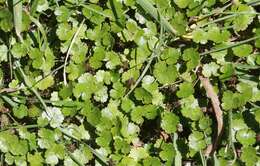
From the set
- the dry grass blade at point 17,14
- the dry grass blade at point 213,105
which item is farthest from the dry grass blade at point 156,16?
the dry grass blade at point 17,14

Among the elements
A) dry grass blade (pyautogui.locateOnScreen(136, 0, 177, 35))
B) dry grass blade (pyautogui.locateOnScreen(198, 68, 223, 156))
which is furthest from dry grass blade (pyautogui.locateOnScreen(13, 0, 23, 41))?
dry grass blade (pyautogui.locateOnScreen(198, 68, 223, 156))

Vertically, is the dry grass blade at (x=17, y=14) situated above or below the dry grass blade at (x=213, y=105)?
above

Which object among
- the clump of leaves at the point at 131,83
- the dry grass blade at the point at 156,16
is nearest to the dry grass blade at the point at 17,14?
the clump of leaves at the point at 131,83

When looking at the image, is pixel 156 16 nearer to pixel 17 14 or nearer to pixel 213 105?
pixel 213 105

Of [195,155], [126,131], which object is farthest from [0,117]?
[195,155]

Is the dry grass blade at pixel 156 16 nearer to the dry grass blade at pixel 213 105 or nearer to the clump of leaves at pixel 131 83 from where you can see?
the clump of leaves at pixel 131 83

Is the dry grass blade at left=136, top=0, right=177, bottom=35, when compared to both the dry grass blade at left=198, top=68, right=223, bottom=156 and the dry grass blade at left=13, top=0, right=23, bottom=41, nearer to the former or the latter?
the dry grass blade at left=198, top=68, right=223, bottom=156

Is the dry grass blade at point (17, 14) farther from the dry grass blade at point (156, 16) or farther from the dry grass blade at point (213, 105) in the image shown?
the dry grass blade at point (213, 105)
